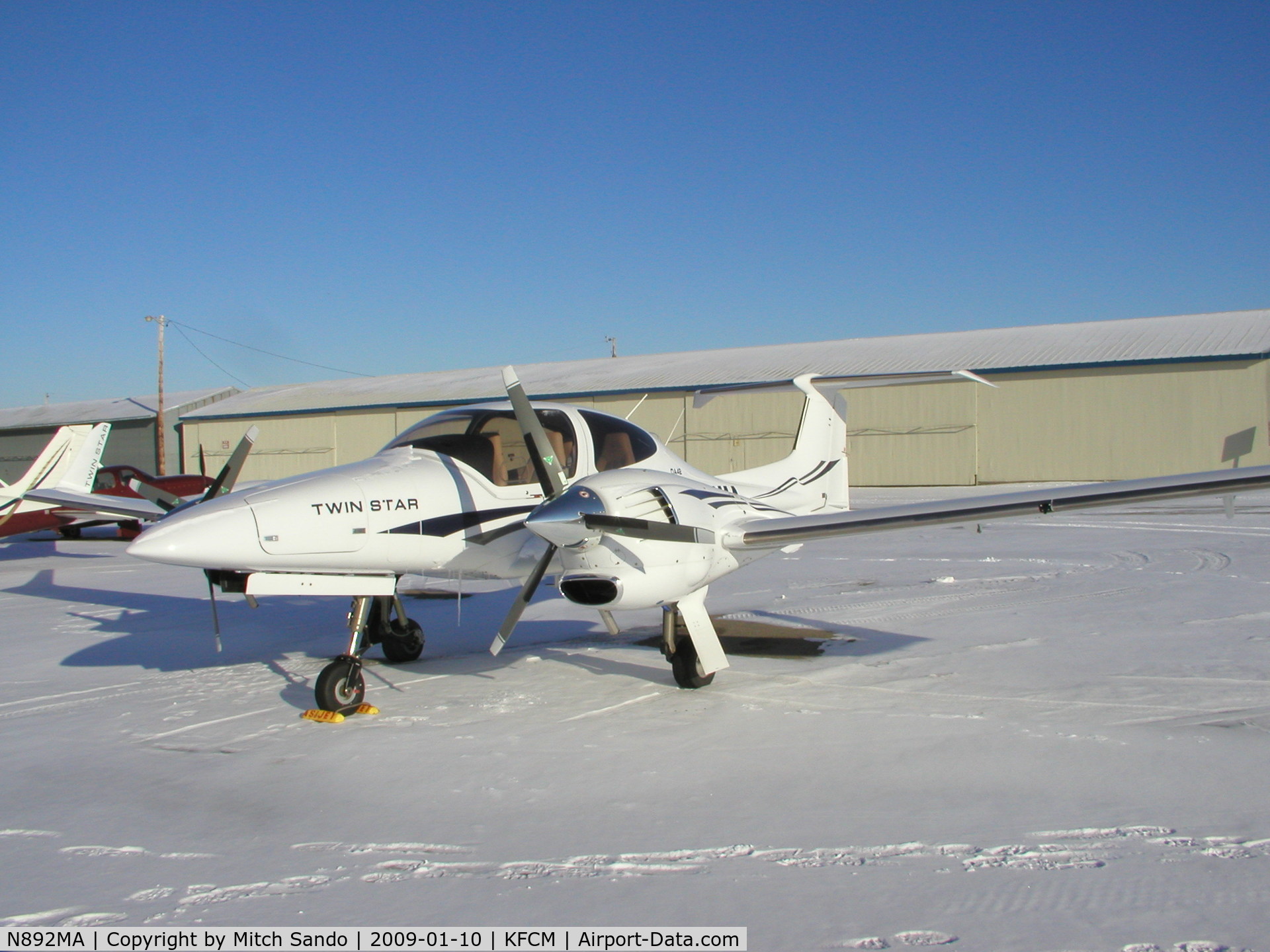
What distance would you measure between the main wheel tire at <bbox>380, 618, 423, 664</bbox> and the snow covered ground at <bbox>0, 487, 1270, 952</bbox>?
8.9 inches

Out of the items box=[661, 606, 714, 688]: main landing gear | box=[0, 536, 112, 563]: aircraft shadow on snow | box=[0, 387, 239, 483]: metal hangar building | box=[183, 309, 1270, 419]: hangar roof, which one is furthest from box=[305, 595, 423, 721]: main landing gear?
box=[0, 387, 239, 483]: metal hangar building

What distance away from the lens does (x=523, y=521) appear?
8.08m

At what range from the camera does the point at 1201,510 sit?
898 inches

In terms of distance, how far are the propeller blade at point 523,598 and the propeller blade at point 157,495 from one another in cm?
335

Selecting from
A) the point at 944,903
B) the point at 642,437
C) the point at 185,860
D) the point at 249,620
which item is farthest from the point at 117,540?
the point at 944,903

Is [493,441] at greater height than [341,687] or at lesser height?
greater

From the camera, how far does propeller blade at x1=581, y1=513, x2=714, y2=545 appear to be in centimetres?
700

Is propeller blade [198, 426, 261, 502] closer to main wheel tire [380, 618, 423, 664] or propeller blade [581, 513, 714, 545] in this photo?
main wheel tire [380, 618, 423, 664]

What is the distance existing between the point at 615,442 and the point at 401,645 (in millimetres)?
3092

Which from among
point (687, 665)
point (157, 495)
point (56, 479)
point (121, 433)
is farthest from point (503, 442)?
point (121, 433)

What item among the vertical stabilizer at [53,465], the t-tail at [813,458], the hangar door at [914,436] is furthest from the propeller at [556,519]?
the hangar door at [914,436]

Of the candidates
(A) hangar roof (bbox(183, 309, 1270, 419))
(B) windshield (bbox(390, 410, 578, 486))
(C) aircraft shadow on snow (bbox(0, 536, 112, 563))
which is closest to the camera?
(B) windshield (bbox(390, 410, 578, 486))

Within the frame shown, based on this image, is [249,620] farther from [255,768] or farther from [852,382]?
[852,382]

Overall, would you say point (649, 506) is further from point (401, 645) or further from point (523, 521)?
point (401, 645)
